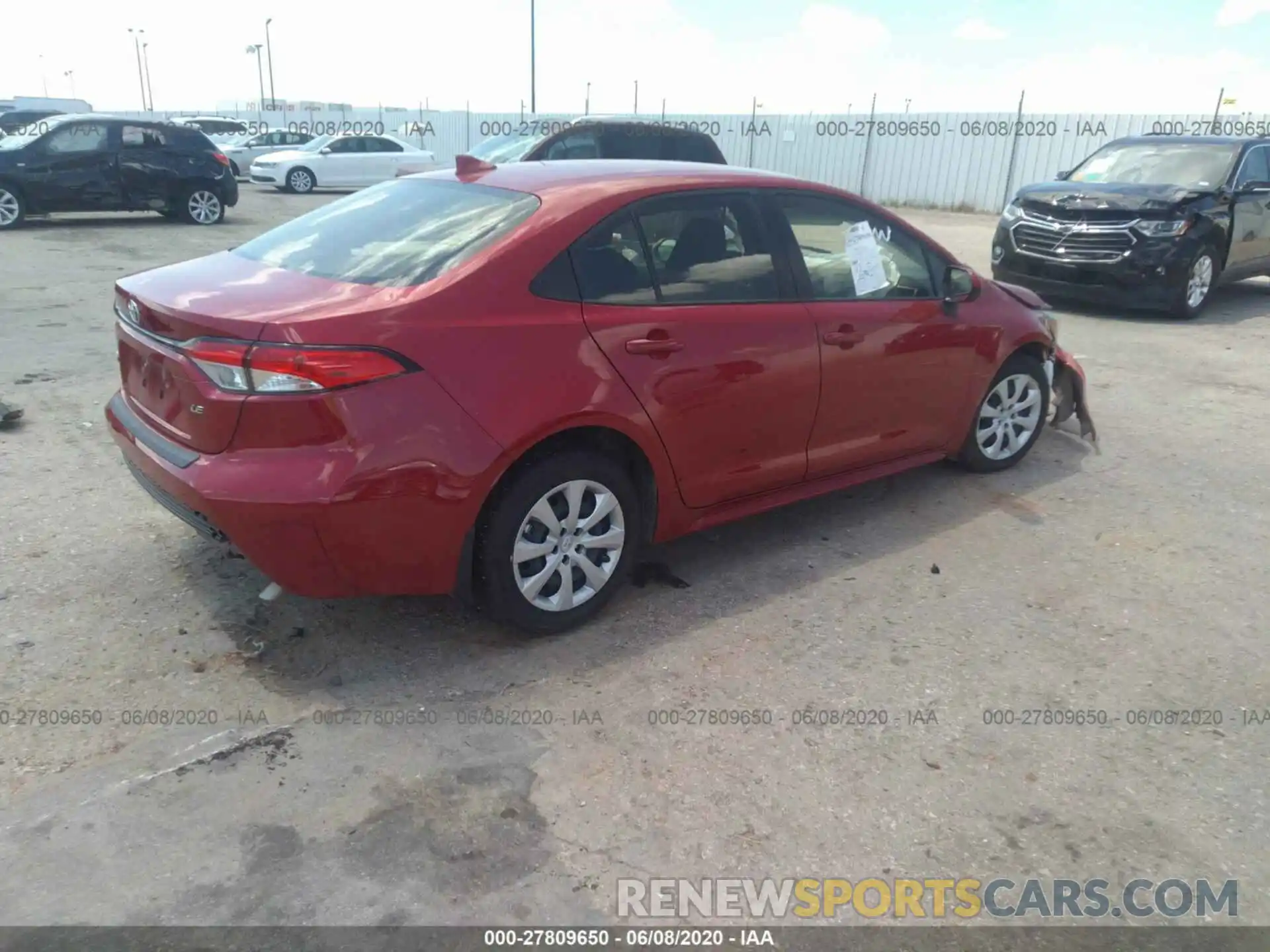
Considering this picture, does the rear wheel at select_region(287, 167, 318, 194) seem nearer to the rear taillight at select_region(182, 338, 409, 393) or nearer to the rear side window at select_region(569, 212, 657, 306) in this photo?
the rear side window at select_region(569, 212, 657, 306)

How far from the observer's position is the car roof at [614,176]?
370 cm

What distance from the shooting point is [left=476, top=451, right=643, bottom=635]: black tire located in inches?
128

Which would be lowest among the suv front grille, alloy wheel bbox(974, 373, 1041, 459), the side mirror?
alloy wheel bbox(974, 373, 1041, 459)

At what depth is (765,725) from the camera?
310cm

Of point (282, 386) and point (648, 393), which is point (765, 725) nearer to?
point (648, 393)

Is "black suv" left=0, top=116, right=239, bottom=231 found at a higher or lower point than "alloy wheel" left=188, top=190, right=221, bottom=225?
higher

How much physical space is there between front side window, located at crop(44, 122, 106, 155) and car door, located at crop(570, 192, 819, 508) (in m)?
13.7

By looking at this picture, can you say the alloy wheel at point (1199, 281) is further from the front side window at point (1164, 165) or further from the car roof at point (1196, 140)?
the car roof at point (1196, 140)

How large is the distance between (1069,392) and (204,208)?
14093 mm

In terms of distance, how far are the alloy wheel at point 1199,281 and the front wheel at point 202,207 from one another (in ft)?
45.4

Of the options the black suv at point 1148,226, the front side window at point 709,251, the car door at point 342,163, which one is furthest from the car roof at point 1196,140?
the car door at point 342,163

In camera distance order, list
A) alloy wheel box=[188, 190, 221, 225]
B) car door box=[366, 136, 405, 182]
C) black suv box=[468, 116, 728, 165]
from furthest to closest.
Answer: car door box=[366, 136, 405, 182]
alloy wheel box=[188, 190, 221, 225]
black suv box=[468, 116, 728, 165]

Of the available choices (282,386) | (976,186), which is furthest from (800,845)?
(976,186)

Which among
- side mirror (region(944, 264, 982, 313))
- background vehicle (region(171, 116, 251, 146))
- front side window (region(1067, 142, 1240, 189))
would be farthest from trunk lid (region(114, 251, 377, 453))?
background vehicle (region(171, 116, 251, 146))
